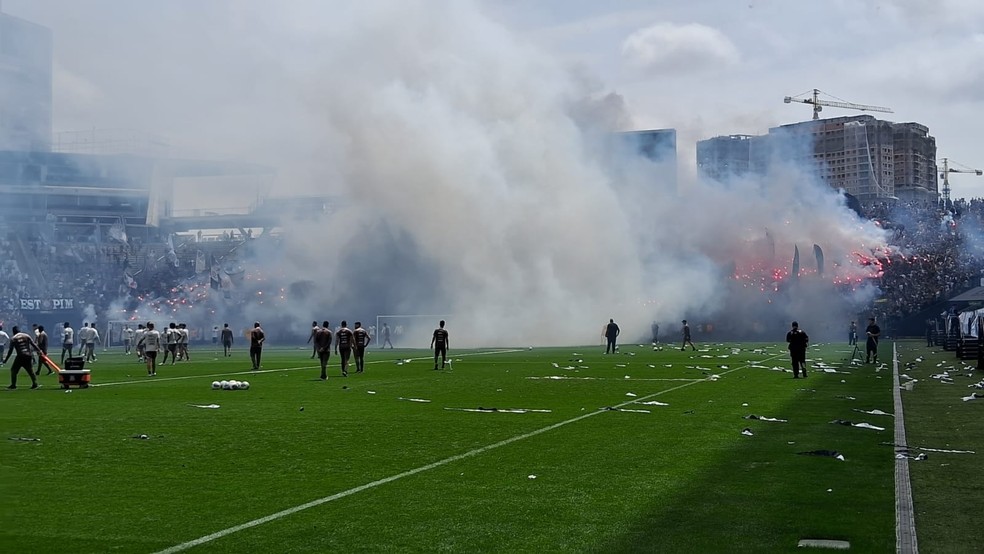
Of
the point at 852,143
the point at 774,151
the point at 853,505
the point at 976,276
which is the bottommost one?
the point at 853,505

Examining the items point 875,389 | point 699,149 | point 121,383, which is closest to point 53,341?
point 121,383

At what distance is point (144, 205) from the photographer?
114 meters

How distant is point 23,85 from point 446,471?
51447mm

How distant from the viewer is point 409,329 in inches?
3093

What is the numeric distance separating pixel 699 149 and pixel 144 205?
5858cm

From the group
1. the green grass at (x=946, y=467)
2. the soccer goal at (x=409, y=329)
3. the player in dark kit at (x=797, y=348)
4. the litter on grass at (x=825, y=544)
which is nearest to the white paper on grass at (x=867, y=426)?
the green grass at (x=946, y=467)

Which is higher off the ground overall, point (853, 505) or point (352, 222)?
point (352, 222)

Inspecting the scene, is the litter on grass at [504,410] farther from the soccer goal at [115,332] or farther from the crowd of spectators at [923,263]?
the soccer goal at [115,332]

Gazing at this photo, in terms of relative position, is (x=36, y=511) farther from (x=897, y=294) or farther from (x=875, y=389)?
(x=897, y=294)

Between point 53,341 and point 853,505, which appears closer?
point 853,505

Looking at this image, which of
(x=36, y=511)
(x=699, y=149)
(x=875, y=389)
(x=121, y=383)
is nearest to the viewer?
(x=36, y=511)

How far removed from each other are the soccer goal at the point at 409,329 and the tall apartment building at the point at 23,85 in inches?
1029

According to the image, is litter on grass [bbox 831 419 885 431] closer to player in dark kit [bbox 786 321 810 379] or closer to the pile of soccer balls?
player in dark kit [bbox 786 321 810 379]

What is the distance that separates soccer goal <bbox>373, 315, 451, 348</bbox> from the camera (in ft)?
250
